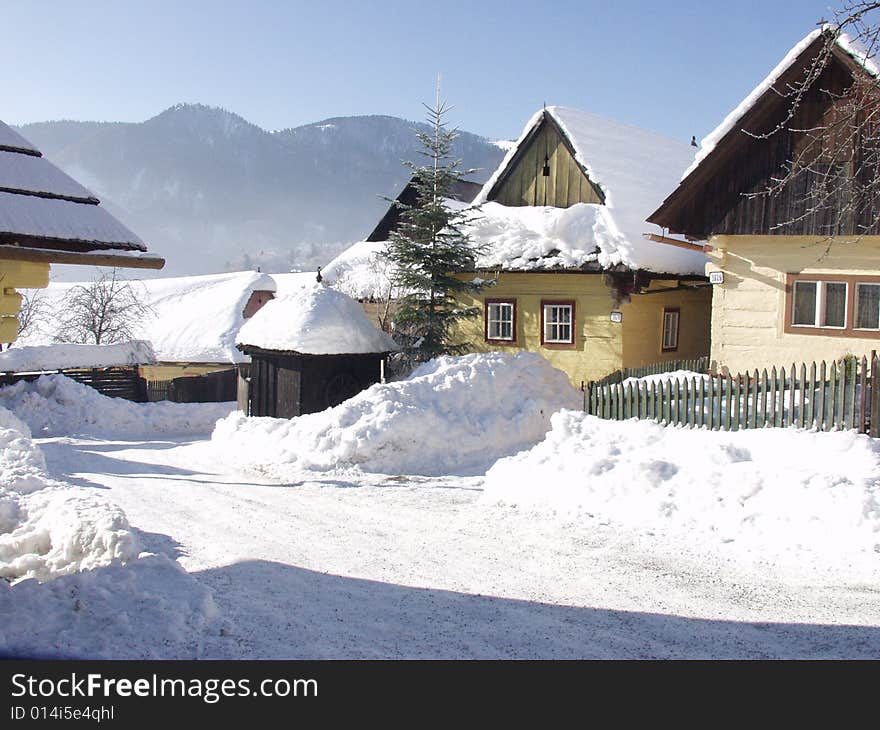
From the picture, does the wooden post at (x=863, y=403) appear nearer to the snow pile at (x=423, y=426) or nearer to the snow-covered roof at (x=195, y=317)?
the snow pile at (x=423, y=426)

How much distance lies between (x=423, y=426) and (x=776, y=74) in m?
9.09

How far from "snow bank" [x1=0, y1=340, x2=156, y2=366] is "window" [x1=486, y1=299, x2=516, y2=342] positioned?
16280 millimetres

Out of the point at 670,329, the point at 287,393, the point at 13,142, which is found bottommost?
the point at 287,393

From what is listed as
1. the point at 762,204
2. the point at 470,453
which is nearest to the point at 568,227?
the point at 762,204

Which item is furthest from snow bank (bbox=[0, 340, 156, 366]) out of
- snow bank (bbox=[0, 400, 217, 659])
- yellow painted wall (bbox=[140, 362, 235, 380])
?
snow bank (bbox=[0, 400, 217, 659])

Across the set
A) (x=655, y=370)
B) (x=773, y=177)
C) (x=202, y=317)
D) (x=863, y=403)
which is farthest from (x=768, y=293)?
(x=202, y=317)

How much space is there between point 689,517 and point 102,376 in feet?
77.6

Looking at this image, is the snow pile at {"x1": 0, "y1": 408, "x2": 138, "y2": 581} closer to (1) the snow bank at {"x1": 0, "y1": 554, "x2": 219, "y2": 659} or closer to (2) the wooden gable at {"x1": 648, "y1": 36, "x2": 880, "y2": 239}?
(1) the snow bank at {"x1": 0, "y1": 554, "x2": 219, "y2": 659}

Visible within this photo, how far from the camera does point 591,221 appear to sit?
19.8 meters

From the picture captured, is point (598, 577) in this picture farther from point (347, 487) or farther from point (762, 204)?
point (762, 204)

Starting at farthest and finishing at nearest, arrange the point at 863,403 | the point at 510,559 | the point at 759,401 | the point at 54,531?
the point at 759,401 → the point at 863,403 → the point at 510,559 → the point at 54,531

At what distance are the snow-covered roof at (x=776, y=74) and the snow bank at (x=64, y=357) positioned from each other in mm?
22848

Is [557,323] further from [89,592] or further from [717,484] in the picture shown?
[89,592]

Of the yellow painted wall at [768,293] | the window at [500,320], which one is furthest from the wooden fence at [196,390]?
the yellow painted wall at [768,293]
